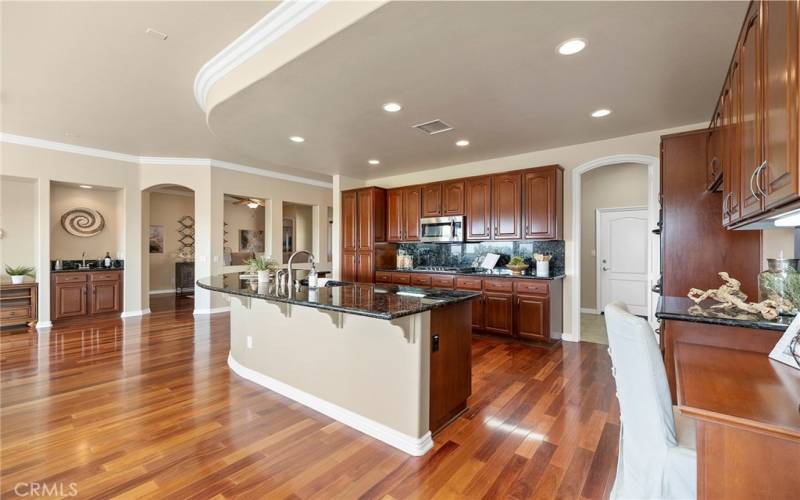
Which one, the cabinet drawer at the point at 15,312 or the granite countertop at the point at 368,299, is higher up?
the granite countertop at the point at 368,299

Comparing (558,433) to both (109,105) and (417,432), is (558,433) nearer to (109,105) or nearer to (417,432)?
(417,432)

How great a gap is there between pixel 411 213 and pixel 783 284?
14.9ft

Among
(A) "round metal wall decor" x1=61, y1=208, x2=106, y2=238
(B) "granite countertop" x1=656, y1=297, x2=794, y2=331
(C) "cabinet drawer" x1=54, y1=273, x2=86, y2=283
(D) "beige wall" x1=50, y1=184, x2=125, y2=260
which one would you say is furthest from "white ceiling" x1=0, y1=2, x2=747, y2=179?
(C) "cabinet drawer" x1=54, y1=273, x2=86, y2=283

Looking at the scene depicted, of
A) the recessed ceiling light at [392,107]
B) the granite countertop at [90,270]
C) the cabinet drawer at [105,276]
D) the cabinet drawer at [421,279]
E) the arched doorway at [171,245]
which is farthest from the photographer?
the arched doorway at [171,245]

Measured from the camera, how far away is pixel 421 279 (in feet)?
17.4

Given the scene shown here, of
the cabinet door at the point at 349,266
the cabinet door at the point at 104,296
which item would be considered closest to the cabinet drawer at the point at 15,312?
the cabinet door at the point at 104,296

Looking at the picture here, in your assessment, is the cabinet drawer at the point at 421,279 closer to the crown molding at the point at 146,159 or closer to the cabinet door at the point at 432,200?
the cabinet door at the point at 432,200

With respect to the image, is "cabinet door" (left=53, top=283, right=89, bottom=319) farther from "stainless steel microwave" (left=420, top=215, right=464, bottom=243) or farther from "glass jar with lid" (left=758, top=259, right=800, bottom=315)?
"glass jar with lid" (left=758, top=259, right=800, bottom=315)

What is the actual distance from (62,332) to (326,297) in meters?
5.08

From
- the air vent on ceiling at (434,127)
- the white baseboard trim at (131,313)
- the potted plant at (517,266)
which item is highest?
the air vent on ceiling at (434,127)

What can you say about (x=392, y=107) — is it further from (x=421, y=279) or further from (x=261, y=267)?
(x=421, y=279)

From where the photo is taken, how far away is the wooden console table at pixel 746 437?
3.11ft

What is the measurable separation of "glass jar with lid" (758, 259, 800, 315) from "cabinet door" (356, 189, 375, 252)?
4841 mm

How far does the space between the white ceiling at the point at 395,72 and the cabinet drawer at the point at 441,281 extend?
181 centimetres
